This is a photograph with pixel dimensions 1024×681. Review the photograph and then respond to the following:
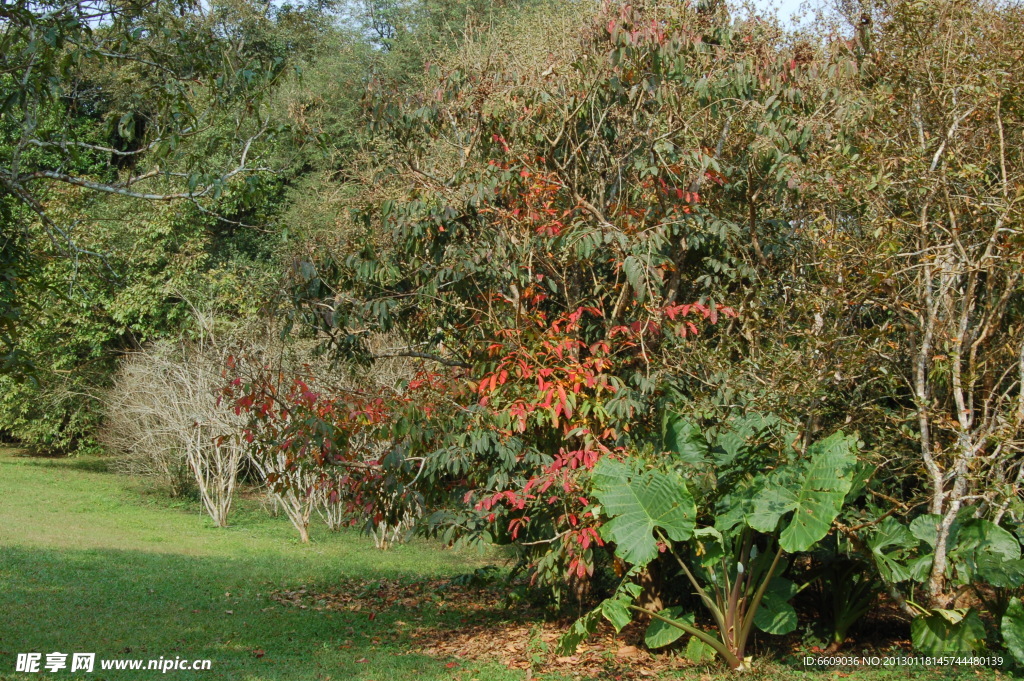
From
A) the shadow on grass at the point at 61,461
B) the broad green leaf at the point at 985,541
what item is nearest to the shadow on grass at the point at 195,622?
the broad green leaf at the point at 985,541

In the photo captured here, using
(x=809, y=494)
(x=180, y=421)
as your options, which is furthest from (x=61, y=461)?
(x=809, y=494)

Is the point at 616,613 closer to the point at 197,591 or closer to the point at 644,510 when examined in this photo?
the point at 644,510

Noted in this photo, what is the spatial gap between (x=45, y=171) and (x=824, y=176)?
17.4ft

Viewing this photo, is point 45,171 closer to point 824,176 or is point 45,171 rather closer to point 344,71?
point 824,176

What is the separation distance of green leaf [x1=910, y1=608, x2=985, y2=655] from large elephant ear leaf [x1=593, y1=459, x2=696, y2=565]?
1.67 meters

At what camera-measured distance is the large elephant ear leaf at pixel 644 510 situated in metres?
5.90

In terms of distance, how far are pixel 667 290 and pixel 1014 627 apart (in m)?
3.43

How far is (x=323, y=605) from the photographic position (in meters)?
8.95

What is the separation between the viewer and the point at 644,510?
234 inches

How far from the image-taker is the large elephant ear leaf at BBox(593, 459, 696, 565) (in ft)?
19.4

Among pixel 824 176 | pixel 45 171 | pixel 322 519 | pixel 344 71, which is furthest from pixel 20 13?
pixel 344 71

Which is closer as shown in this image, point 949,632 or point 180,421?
point 949,632

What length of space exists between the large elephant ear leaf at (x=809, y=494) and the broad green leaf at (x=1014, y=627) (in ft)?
4.33

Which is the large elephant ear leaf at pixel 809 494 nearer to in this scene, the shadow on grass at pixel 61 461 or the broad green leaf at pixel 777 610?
the broad green leaf at pixel 777 610
